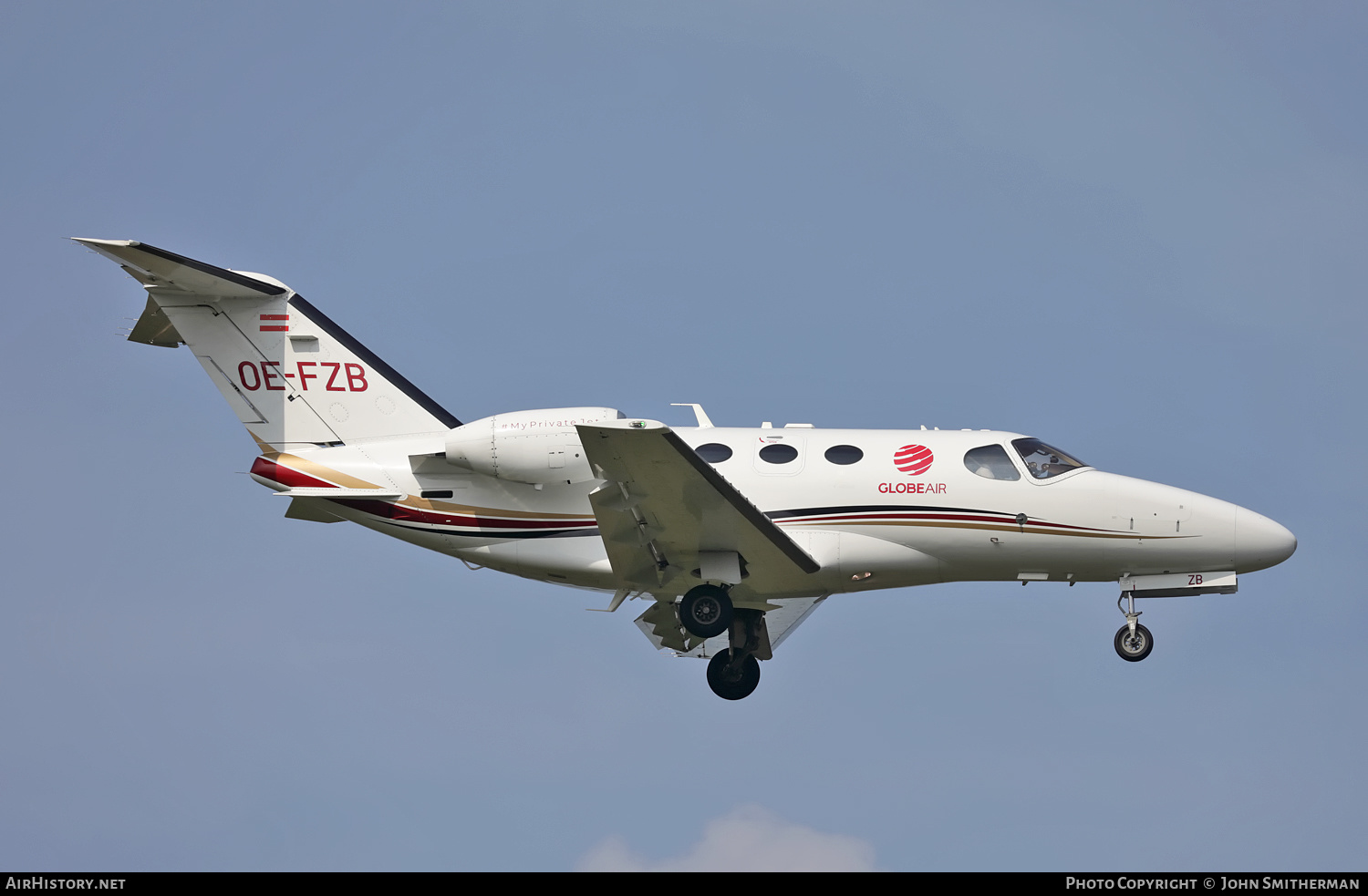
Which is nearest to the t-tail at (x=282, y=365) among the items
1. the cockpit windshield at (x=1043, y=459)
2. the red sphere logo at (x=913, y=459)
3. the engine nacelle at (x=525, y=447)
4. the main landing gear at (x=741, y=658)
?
the engine nacelle at (x=525, y=447)

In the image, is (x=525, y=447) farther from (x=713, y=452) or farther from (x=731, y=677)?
(x=731, y=677)

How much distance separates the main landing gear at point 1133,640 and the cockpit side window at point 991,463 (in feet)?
8.59

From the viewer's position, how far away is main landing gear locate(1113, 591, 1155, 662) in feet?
73.1

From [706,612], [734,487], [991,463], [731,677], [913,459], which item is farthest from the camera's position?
[731,677]

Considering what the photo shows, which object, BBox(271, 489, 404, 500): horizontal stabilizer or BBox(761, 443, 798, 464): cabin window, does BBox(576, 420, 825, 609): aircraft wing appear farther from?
BBox(271, 489, 404, 500): horizontal stabilizer

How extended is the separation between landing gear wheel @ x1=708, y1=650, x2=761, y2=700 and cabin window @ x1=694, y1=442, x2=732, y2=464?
356 cm

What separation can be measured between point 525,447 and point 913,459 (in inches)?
210

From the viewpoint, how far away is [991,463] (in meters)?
22.2

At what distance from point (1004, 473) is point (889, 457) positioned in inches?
Answer: 63.7

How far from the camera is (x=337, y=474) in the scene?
22328mm

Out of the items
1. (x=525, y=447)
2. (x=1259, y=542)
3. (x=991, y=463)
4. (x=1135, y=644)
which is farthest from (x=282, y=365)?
(x=1259, y=542)

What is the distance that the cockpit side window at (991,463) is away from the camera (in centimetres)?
2211

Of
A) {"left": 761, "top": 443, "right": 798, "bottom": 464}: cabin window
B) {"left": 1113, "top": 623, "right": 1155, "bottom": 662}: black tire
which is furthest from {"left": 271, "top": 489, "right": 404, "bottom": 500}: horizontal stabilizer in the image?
{"left": 1113, "top": 623, "right": 1155, "bottom": 662}: black tire

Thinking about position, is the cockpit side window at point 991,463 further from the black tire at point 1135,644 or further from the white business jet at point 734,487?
the black tire at point 1135,644
